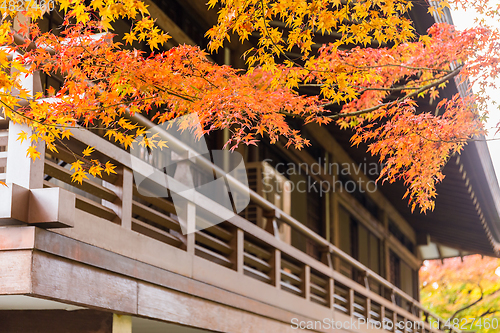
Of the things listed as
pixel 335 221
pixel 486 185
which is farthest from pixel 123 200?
pixel 486 185

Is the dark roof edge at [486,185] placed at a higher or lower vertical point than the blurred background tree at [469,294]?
higher

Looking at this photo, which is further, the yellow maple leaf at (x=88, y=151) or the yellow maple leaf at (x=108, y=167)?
the yellow maple leaf at (x=108, y=167)

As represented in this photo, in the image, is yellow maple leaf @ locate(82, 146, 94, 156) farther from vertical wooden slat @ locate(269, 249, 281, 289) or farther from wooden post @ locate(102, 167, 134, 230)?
vertical wooden slat @ locate(269, 249, 281, 289)

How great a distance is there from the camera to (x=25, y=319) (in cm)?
Result: 461

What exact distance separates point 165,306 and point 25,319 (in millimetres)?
1164

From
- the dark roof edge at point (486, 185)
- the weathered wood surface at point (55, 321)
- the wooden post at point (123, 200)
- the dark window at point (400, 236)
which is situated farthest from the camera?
the dark window at point (400, 236)

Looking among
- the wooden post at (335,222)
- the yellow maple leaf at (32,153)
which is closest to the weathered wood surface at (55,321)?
the yellow maple leaf at (32,153)

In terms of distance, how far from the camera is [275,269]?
7.44 metres

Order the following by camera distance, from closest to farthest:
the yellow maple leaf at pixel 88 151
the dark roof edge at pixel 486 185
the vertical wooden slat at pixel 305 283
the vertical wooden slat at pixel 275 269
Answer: the yellow maple leaf at pixel 88 151 < the dark roof edge at pixel 486 185 < the vertical wooden slat at pixel 275 269 < the vertical wooden slat at pixel 305 283

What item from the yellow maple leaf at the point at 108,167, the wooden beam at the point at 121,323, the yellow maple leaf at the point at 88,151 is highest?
the yellow maple leaf at the point at 88,151

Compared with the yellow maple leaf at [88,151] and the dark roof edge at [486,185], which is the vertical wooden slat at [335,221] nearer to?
the dark roof edge at [486,185]

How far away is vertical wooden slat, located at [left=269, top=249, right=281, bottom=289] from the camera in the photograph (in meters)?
7.40

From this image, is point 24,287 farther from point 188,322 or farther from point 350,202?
point 350,202

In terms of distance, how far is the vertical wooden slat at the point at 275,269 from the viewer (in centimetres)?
740
